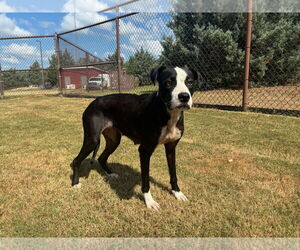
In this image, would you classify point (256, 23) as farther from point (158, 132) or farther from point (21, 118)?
point (158, 132)

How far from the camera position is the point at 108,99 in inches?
113

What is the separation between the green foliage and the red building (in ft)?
12.0

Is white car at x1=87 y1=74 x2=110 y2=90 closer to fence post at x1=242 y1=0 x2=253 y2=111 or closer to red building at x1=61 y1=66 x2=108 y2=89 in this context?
red building at x1=61 y1=66 x2=108 y2=89

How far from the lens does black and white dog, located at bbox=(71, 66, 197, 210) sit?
6.86ft

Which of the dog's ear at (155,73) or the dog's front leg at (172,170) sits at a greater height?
the dog's ear at (155,73)

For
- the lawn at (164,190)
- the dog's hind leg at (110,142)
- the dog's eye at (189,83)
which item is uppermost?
the dog's eye at (189,83)

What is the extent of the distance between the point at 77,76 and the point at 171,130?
14.1 meters

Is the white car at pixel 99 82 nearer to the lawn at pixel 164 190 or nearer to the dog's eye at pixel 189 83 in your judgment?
the lawn at pixel 164 190

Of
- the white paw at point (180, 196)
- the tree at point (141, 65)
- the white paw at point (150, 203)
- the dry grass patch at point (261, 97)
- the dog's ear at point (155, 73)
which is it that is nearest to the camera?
the dog's ear at point (155, 73)

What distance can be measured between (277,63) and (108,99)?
9406 millimetres

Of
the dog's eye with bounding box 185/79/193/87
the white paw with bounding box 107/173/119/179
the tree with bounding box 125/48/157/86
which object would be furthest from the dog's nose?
the tree with bounding box 125/48/157/86

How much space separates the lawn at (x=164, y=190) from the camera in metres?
2.08

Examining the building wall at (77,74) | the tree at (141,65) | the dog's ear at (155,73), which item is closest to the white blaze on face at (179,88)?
the dog's ear at (155,73)

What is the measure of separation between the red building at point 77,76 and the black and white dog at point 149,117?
8675mm
